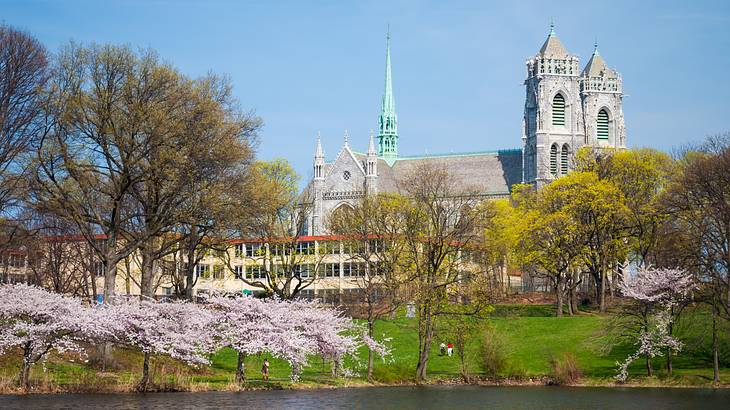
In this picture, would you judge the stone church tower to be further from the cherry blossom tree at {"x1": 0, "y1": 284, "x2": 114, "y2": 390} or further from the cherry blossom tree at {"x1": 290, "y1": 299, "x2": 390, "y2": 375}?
the cherry blossom tree at {"x1": 0, "y1": 284, "x2": 114, "y2": 390}

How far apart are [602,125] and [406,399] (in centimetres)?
9427

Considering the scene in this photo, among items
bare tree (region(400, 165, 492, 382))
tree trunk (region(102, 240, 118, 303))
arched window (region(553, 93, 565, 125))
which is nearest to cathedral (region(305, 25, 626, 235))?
arched window (region(553, 93, 565, 125))

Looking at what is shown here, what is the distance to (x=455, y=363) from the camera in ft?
189

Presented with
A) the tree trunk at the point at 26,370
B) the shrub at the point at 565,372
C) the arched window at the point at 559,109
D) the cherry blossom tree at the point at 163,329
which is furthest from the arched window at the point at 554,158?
the tree trunk at the point at 26,370

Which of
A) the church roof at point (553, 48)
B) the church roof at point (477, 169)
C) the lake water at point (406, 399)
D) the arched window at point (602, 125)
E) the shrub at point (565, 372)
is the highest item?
the church roof at point (553, 48)

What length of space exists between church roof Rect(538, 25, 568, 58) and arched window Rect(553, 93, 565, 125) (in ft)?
16.4

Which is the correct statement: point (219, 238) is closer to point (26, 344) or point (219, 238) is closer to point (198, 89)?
point (198, 89)

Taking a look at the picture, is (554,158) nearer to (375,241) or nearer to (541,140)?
(541,140)

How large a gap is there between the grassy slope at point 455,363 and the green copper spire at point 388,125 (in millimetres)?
85761

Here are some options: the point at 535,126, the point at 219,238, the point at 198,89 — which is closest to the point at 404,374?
the point at 219,238

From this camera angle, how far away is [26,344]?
41.3 m

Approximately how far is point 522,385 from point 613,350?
434 inches

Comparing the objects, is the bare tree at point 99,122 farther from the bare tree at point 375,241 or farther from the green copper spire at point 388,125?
the green copper spire at point 388,125

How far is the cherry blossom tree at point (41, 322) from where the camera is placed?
41.4 m
